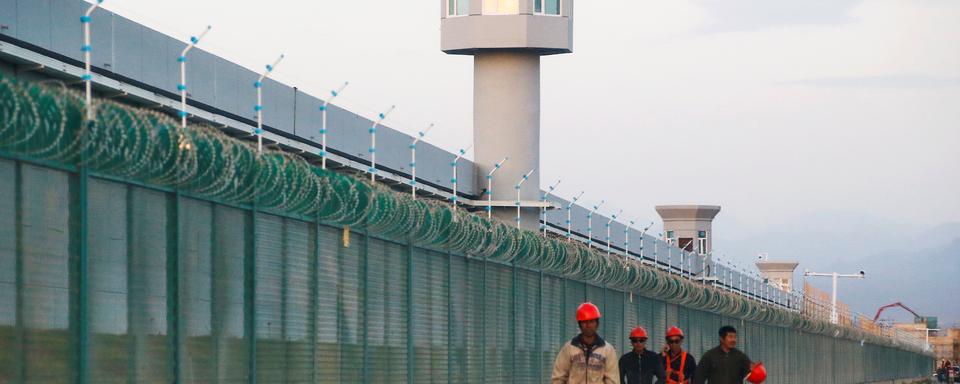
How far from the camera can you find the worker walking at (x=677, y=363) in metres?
18.7

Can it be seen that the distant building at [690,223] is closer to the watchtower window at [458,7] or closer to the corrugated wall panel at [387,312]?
the watchtower window at [458,7]

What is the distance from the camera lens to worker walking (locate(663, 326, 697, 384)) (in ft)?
61.5

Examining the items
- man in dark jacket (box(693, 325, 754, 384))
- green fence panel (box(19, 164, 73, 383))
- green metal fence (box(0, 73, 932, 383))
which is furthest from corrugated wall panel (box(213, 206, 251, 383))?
man in dark jacket (box(693, 325, 754, 384))

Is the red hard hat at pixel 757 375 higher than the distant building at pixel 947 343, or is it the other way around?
the red hard hat at pixel 757 375

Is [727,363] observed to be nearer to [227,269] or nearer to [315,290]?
[315,290]

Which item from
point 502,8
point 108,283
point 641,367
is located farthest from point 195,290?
point 502,8

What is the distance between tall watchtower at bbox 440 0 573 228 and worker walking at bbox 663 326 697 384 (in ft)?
51.5

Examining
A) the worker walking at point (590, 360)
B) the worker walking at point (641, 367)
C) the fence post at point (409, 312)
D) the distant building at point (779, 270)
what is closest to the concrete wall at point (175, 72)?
the fence post at point (409, 312)

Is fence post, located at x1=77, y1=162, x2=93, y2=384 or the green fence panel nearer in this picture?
the green fence panel

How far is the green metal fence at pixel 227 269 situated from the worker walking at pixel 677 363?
2.14 metres

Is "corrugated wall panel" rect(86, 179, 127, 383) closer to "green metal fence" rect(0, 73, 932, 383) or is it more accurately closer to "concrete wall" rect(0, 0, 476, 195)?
"green metal fence" rect(0, 73, 932, 383)

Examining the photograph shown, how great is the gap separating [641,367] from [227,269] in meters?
4.83

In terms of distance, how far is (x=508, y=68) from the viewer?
114ft

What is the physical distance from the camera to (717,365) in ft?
54.2
